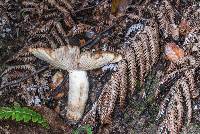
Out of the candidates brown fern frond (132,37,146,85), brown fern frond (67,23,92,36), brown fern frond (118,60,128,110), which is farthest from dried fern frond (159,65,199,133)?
brown fern frond (67,23,92,36)

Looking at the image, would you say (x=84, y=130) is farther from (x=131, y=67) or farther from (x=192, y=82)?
(x=192, y=82)

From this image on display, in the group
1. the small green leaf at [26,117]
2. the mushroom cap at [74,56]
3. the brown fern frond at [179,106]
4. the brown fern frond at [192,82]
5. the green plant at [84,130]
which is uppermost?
the mushroom cap at [74,56]

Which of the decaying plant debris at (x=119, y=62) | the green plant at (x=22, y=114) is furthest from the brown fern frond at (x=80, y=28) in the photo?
the green plant at (x=22, y=114)

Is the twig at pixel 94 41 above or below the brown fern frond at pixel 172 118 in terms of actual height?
above

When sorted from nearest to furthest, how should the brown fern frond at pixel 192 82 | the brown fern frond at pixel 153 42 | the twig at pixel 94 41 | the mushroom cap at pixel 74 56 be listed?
the mushroom cap at pixel 74 56, the brown fern frond at pixel 192 82, the brown fern frond at pixel 153 42, the twig at pixel 94 41

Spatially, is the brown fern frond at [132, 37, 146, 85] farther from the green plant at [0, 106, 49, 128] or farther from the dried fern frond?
the green plant at [0, 106, 49, 128]

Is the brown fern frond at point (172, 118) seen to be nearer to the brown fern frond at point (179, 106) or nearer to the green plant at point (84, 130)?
the brown fern frond at point (179, 106)

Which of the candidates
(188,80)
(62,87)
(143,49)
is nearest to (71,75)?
(62,87)

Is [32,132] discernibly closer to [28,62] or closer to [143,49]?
[28,62]
